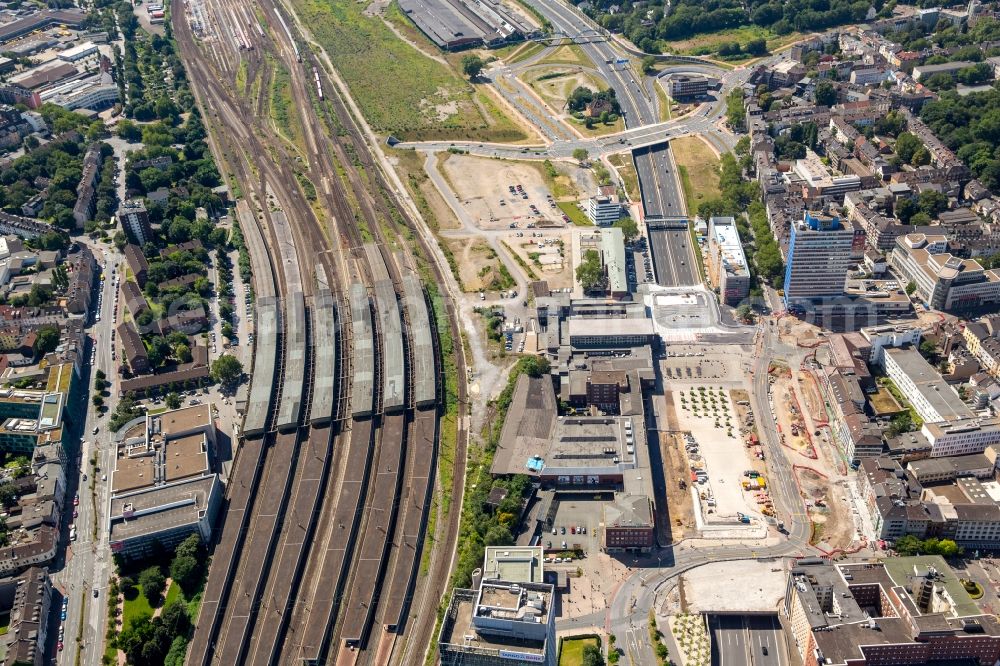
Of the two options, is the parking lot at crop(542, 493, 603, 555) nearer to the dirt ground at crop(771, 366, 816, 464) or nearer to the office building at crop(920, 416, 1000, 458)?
the dirt ground at crop(771, 366, 816, 464)

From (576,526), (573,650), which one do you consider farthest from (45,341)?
(573,650)

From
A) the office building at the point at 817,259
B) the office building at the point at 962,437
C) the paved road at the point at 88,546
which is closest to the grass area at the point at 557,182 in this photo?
the office building at the point at 817,259

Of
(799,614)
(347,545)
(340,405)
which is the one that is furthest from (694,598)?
(340,405)

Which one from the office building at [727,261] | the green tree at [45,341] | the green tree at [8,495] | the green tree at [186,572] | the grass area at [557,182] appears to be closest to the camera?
the green tree at [186,572]

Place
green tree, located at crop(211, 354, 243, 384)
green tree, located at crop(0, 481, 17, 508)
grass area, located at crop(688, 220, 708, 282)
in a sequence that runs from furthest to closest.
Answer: grass area, located at crop(688, 220, 708, 282), green tree, located at crop(211, 354, 243, 384), green tree, located at crop(0, 481, 17, 508)

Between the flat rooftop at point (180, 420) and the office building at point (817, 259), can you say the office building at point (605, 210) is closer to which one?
the office building at point (817, 259)

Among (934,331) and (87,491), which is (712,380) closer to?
(934,331)

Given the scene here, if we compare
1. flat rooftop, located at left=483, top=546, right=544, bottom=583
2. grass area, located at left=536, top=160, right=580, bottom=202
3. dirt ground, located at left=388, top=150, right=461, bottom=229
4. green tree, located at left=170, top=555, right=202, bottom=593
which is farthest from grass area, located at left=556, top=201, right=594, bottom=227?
green tree, located at left=170, top=555, right=202, bottom=593
